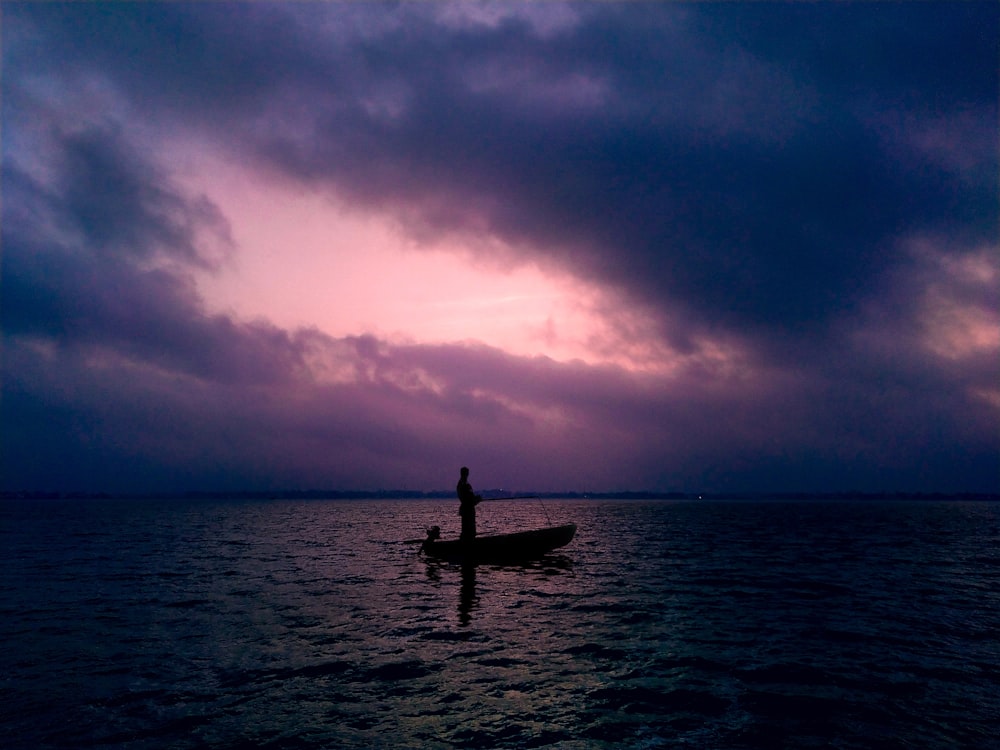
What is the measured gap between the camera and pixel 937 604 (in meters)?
18.6

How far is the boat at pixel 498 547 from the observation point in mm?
27078

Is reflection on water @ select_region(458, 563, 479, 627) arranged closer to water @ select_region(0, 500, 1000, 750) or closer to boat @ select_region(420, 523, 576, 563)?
water @ select_region(0, 500, 1000, 750)

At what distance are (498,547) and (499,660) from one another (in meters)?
15.6

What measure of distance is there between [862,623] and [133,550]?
41.2m

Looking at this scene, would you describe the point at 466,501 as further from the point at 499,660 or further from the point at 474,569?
the point at 499,660

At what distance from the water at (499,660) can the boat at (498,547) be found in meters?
2.27

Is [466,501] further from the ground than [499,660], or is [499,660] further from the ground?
[466,501]

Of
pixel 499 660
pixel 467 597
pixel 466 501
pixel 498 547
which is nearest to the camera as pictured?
pixel 499 660

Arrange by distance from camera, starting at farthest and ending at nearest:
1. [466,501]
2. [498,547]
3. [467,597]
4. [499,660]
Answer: [498,547] < [466,501] < [467,597] < [499,660]

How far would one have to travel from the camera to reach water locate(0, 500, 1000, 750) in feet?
27.5

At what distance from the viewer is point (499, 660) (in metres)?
11.7

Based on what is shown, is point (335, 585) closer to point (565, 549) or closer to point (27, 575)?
point (27, 575)

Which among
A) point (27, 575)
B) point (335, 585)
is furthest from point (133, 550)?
point (335, 585)

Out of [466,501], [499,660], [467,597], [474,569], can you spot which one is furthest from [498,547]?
[499,660]
